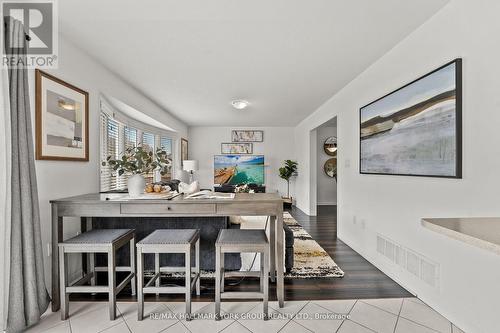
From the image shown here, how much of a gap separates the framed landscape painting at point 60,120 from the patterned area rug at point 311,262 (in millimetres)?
2529

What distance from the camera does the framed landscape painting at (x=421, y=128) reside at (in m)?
1.82

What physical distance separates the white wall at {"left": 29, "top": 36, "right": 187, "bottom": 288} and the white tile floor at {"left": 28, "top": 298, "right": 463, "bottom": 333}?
21.2 inches

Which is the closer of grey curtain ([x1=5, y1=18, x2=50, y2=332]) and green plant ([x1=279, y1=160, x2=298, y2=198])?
grey curtain ([x1=5, y1=18, x2=50, y2=332])

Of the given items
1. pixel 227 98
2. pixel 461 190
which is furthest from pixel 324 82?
pixel 461 190

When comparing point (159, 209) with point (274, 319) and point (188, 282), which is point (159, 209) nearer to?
point (188, 282)

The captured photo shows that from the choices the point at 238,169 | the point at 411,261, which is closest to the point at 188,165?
the point at 238,169

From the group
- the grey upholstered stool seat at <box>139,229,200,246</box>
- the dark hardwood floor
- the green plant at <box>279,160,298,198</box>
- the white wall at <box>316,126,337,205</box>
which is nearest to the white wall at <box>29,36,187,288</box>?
the dark hardwood floor

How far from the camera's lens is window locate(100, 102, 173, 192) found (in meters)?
3.38

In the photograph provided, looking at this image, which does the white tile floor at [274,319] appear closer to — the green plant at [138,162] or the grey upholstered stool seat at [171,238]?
the grey upholstered stool seat at [171,238]

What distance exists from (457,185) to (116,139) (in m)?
4.37

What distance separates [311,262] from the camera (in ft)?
9.89

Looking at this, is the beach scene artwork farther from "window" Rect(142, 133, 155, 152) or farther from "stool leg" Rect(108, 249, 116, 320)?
"stool leg" Rect(108, 249, 116, 320)

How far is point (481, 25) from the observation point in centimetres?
165

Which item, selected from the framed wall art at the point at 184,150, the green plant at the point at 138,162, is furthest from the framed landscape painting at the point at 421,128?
the framed wall art at the point at 184,150
